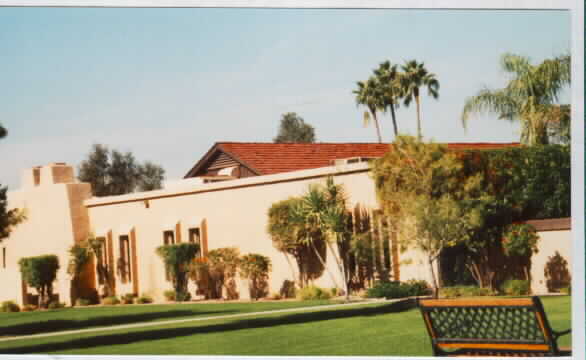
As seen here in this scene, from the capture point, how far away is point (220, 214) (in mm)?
22906

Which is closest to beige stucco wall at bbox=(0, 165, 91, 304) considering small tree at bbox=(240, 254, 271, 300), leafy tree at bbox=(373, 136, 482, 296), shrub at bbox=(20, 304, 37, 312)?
shrub at bbox=(20, 304, 37, 312)

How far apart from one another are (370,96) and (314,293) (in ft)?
47.8

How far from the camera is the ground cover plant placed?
60.4 ft

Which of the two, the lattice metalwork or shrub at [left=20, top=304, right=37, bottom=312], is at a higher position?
the lattice metalwork

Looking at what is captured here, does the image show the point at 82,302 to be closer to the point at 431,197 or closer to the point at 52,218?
the point at 52,218

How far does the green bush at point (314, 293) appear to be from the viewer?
20.2m

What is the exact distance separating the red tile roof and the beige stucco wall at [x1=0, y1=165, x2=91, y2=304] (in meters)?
4.97

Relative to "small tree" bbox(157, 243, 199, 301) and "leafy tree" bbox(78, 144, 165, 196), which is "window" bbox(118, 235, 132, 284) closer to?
"small tree" bbox(157, 243, 199, 301)

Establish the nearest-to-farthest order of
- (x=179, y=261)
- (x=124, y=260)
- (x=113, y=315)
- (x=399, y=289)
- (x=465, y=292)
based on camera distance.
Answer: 1. (x=465, y=292)
2. (x=399, y=289)
3. (x=113, y=315)
4. (x=179, y=261)
5. (x=124, y=260)

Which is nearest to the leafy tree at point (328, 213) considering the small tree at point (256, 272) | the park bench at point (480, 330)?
the small tree at point (256, 272)

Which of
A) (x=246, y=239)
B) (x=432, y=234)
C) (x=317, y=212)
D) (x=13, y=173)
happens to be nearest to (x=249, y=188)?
(x=246, y=239)

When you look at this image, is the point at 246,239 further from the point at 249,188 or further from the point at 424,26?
the point at 424,26

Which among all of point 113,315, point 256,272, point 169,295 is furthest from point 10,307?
point 256,272

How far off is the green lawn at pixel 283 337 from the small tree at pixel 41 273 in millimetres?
10299
